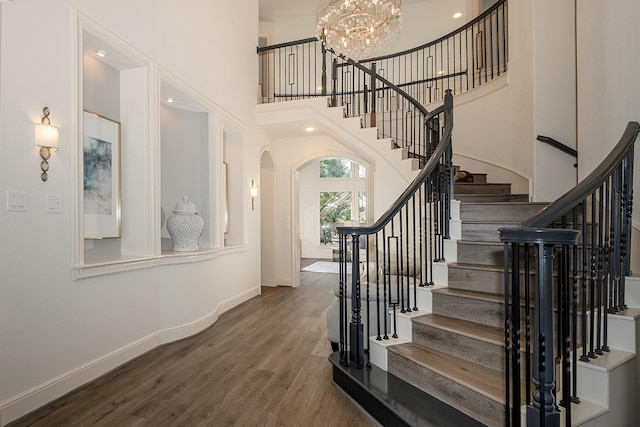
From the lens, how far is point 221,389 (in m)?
2.57

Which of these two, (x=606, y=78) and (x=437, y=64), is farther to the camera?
(x=437, y=64)

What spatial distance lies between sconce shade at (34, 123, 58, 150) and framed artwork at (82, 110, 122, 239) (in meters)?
0.70

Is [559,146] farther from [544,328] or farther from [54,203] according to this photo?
[54,203]

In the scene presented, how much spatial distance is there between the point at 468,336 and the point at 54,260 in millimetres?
2894

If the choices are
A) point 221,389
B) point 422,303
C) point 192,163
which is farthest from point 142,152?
point 422,303

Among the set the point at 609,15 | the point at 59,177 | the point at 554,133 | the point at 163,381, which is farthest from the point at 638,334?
the point at 59,177

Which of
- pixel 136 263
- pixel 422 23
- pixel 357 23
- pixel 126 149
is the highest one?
pixel 422 23

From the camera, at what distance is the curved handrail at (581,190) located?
4.85 feet

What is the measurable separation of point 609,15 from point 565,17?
135 centimetres

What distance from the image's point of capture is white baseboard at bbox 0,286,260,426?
2.14m

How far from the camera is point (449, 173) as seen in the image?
128 inches

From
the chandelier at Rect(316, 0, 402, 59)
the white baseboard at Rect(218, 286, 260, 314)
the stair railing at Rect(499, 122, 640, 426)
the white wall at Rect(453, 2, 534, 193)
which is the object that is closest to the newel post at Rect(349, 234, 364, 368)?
the stair railing at Rect(499, 122, 640, 426)

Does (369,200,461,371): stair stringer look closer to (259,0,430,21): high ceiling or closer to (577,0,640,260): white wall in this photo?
(577,0,640,260): white wall

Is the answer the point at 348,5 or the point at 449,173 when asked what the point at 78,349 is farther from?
the point at 348,5
